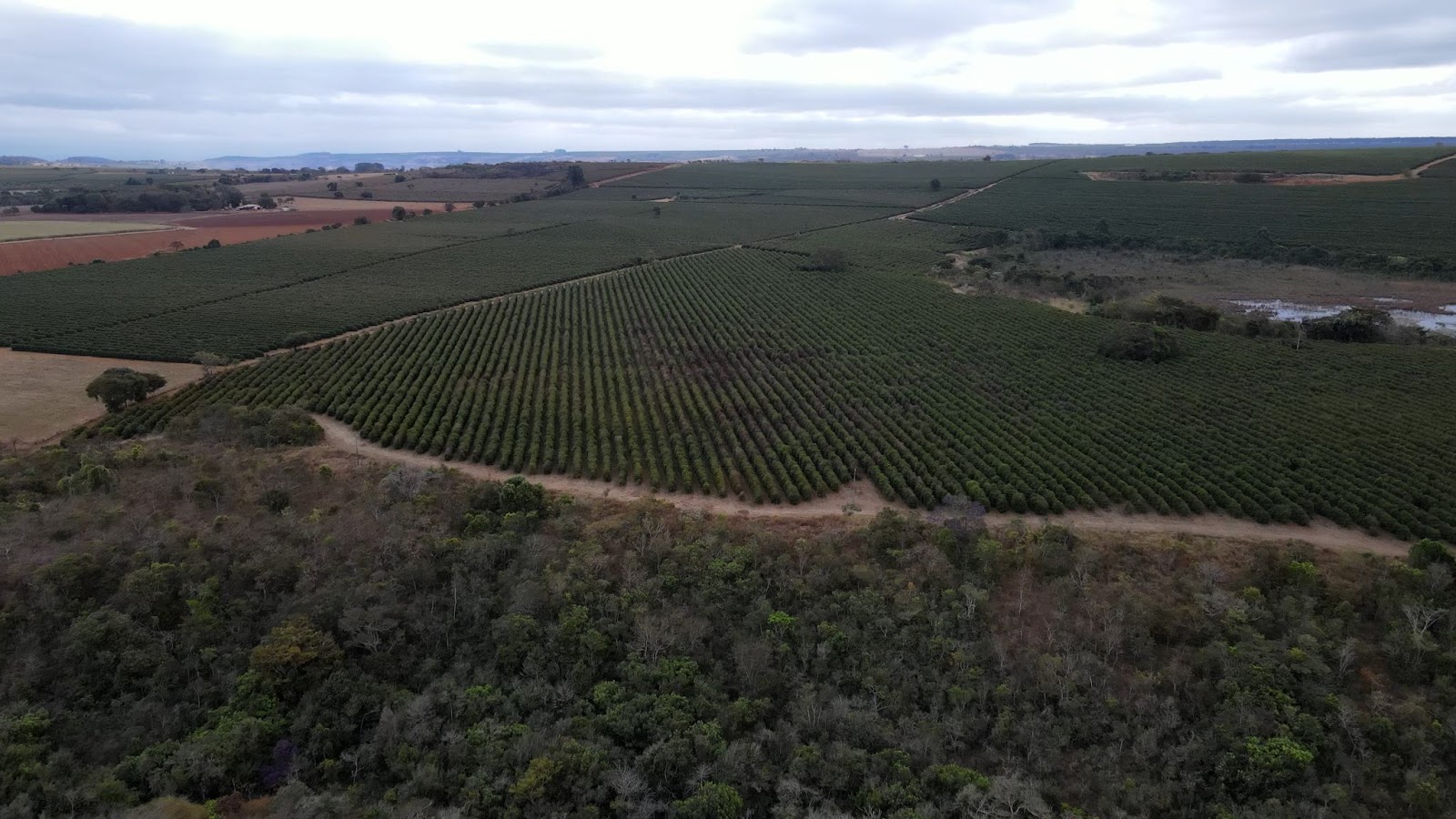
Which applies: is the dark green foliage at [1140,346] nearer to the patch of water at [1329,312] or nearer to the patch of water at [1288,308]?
the patch of water at [1329,312]

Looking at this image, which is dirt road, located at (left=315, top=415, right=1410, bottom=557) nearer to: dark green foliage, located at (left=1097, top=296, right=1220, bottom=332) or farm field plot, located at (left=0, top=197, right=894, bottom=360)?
farm field plot, located at (left=0, top=197, right=894, bottom=360)

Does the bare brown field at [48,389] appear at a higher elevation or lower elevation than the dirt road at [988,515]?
higher

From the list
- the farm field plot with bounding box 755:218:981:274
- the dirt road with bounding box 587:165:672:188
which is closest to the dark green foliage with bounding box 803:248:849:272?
the farm field plot with bounding box 755:218:981:274

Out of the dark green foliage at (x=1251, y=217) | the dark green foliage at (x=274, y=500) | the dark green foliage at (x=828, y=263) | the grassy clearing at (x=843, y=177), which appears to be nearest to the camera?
the dark green foliage at (x=274, y=500)

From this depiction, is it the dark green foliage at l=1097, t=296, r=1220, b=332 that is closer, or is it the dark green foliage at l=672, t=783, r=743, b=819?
the dark green foliage at l=672, t=783, r=743, b=819

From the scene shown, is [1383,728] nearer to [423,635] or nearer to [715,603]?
[715,603]

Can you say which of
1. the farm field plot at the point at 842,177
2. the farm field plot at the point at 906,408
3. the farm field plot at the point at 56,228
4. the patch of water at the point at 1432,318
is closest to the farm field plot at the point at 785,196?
the farm field plot at the point at 842,177
